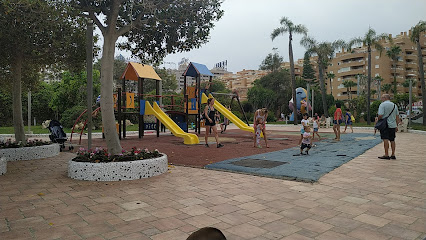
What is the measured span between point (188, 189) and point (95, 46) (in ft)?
22.5

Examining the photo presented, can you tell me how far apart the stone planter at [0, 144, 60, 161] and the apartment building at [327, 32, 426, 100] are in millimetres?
63413

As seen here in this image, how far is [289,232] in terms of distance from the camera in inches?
130

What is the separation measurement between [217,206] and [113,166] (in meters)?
2.56

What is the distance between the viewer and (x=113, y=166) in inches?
231

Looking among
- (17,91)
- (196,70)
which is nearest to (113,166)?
(17,91)

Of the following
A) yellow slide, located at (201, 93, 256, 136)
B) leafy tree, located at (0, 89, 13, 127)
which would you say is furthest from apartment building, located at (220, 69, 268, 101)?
yellow slide, located at (201, 93, 256, 136)

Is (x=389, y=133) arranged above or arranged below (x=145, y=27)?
below

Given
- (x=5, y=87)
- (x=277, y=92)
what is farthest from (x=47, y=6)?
(x=277, y=92)

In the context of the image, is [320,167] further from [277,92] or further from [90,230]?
[277,92]

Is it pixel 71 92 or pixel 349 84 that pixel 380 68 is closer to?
pixel 349 84

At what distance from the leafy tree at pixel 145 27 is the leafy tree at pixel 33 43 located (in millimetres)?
1105

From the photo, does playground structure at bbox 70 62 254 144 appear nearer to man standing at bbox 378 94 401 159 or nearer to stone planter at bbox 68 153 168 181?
stone planter at bbox 68 153 168 181

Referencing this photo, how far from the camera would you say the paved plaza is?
331cm

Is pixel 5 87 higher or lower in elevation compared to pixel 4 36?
lower
